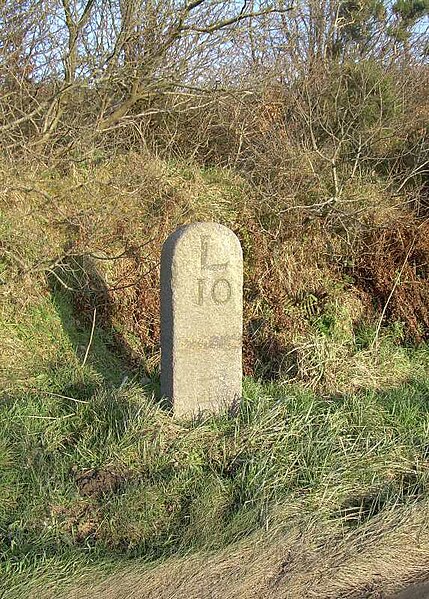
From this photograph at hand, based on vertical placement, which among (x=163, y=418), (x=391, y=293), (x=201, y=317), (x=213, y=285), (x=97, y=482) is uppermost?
(x=213, y=285)

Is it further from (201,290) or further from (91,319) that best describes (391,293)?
(91,319)

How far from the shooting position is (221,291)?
502 cm

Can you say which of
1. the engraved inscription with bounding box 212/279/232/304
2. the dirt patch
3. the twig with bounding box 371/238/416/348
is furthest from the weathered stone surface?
the twig with bounding box 371/238/416/348

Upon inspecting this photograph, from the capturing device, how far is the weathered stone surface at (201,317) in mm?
4848

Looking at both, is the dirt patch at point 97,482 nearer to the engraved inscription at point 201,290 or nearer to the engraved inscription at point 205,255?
the engraved inscription at point 201,290

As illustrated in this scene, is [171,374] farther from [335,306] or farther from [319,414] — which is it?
[335,306]

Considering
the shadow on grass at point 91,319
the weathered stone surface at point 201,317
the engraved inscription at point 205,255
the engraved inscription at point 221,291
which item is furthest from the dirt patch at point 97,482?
the shadow on grass at point 91,319

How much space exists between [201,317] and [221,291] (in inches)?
10.2

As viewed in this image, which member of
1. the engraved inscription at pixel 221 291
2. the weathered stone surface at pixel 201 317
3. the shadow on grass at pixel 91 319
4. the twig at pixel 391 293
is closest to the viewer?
the weathered stone surface at pixel 201 317

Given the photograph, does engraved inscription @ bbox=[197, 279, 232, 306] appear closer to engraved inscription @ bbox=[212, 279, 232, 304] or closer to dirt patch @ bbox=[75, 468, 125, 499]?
engraved inscription @ bbox=[212, 279, 232, 304]

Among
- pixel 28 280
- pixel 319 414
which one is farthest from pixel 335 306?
pixel 28 280

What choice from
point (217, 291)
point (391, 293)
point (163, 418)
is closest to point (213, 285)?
point (217, 291)

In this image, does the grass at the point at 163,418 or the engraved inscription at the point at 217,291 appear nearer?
the grass at the point at 163,418

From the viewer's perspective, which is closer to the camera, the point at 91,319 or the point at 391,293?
the point at 91,319
